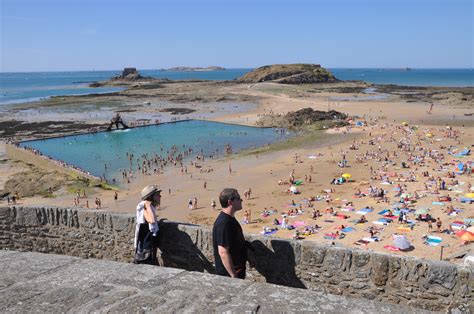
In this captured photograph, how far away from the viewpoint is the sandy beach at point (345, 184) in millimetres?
17672

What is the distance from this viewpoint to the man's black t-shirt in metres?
4.66

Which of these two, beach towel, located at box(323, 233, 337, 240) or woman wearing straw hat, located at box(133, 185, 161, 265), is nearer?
woman wearing straw hat, located at box(133, 185, 161, 265)

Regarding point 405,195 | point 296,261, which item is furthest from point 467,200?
point 296,261

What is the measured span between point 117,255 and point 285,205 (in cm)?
1526

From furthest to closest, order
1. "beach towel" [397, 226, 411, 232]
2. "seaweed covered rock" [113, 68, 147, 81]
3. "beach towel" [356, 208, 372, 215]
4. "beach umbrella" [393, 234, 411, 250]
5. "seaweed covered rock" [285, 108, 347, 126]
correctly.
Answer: "seaweed covered rock" [113, 68, 147, 81] → "seaweed covered rock" [285, 108, 347, 126] → "beach towel" [356, 208, 372, 215] → "beach towel" [397, 226, 411, 232] → "beach umbrella" [393, 234, 411, 250]

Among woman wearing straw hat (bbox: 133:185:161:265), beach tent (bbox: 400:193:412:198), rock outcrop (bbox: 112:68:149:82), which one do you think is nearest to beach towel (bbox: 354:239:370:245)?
beach tent (bbox: 400:193:412:198)

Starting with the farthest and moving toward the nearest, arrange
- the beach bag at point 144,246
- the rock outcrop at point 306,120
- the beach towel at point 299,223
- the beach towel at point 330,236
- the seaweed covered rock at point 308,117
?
the seaweed covered rock at point 308,117
the rock outcrop at point 306,120
the beach towel at point 299,223
the beach towel at point 330,236
the beach bag at point 144,246

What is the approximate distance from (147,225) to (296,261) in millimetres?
2014

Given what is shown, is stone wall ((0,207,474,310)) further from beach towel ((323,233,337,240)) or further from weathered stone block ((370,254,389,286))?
beach towel ((323,233,337,240))

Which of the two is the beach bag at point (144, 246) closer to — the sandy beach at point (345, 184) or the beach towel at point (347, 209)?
the sandy beach at point (345, 184)

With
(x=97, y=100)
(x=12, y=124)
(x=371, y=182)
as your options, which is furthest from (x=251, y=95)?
(x=371, y=182)

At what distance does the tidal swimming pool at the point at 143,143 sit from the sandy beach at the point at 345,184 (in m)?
4.10

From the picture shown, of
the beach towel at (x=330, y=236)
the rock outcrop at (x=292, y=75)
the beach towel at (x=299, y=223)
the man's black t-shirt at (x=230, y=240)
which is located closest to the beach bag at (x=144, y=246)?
the man's black t-shirt at (x=230, y=240)

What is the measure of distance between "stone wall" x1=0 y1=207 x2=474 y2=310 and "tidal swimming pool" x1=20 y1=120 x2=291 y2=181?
2220 cm
